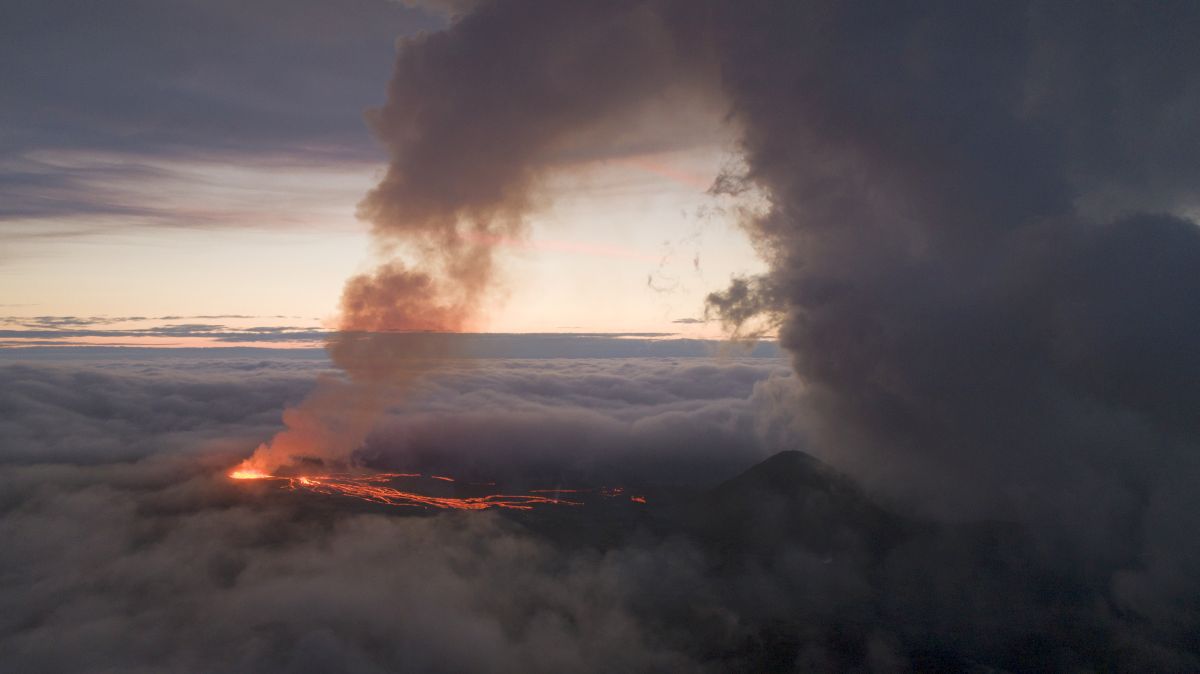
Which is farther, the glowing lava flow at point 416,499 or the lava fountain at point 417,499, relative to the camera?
the glowing lava flow at point 416,499

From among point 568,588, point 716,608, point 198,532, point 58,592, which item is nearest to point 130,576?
point 58,592

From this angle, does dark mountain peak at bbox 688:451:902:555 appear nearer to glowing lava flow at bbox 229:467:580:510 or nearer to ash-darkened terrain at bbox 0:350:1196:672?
ash-darkened terrain at bbox 0:350:1196:672

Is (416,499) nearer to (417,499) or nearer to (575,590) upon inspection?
(417,499)

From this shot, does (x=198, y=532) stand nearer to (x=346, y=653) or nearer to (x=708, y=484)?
(x=346, y=653)

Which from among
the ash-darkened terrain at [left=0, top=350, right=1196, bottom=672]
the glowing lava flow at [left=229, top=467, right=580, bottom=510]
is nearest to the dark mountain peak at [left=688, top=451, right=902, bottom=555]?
the ash-darkened terrain at [left=0, top=350, right=1196, bottom=672]

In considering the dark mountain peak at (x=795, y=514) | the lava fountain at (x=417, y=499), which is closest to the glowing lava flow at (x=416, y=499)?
the lava fountain at (x=417, y=499)

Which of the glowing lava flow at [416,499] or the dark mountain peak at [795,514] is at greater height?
the dark mountain peak at [795,514]

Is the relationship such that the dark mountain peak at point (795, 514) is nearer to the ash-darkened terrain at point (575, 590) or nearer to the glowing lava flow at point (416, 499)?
the ash-darkened terrain at point (575, 590)

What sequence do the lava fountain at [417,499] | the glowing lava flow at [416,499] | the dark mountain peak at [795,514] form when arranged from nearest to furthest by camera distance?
the dark mountain peak at [795,514]
the lava fountain at [417,499]
the glowing lava flow at [416,499]

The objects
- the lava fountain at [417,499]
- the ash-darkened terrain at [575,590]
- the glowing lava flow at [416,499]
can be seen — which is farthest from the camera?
the glowing lava flow at [416,499]

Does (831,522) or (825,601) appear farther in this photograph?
(831,522)

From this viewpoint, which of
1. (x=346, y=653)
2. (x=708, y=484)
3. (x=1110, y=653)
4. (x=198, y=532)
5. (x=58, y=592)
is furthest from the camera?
(x=708, y=484)
